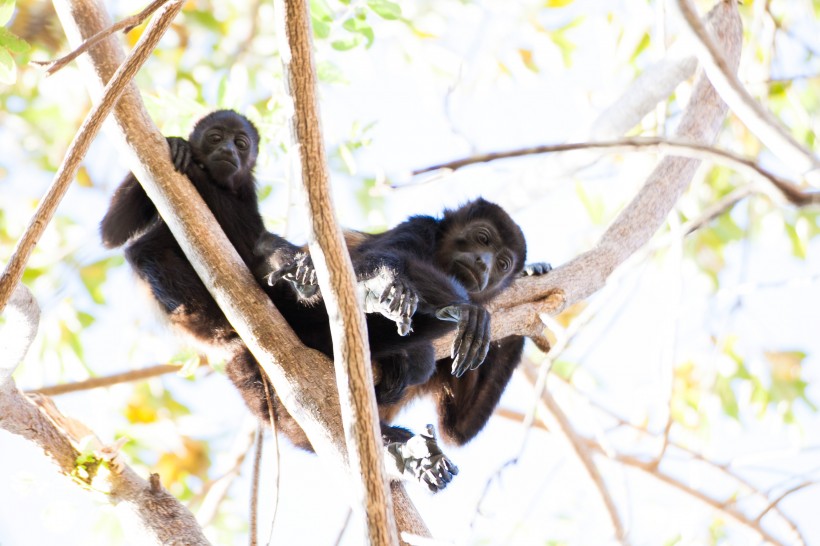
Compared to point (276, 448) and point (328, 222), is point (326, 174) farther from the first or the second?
point (276, 448)

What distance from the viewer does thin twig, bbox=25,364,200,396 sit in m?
4.71

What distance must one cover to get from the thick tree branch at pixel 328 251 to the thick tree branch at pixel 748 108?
3.39 feet

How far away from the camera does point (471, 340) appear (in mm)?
3176

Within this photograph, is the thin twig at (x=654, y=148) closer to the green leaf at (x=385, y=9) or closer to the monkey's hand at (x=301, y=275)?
the monkey's hand at (x=301, y=275)

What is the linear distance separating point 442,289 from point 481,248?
1.14 meters

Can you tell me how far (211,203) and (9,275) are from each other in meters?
1.99

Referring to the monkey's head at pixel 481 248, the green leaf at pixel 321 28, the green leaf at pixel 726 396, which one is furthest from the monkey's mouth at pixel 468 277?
the green leaf at pixel 726 396

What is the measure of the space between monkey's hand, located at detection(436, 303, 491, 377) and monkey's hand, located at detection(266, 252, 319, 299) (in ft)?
1.91

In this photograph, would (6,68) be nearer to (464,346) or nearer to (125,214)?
(125,214)

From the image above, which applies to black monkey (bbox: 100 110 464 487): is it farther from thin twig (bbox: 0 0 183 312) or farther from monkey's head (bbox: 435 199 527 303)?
thin twig (bbox: 0 0 183 312)

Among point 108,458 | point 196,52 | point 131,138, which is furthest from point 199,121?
point 196,52

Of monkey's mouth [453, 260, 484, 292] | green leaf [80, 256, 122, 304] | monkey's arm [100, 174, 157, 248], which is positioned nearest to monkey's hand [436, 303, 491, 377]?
monkey's mouth [453, 260, 484, 292]

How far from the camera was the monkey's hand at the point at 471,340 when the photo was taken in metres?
3.17

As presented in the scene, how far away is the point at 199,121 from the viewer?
4633 mm
